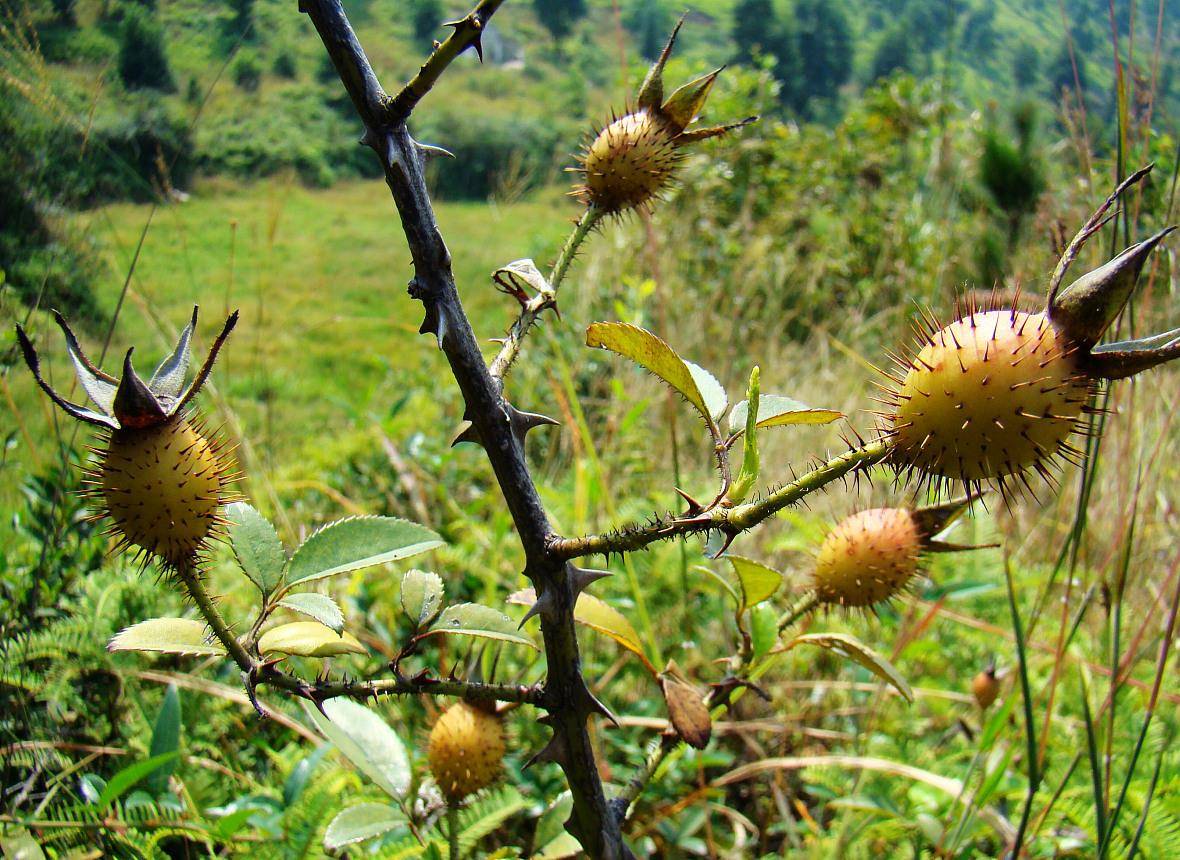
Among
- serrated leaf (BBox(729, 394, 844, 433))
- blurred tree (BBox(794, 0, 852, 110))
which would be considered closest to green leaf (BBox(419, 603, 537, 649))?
serrated leaf (BBox(729, 394, 844, 433))

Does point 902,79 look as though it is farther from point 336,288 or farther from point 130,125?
point 130,125

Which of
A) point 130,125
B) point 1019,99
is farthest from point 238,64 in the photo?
point 1019,99

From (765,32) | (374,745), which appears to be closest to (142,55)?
(374,745)

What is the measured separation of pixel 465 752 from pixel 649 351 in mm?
441

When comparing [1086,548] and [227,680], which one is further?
[227,680]

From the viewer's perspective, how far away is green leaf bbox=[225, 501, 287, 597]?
625 millimetres

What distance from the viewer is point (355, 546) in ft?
2.11

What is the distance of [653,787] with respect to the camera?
1.40 m

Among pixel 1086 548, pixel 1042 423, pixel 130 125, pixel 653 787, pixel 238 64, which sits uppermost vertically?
pixel 238 64

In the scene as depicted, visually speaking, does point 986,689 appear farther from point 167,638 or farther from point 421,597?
point 167,638

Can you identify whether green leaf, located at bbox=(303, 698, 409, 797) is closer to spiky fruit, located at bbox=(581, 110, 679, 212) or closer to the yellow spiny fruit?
the yellow spiny fruit

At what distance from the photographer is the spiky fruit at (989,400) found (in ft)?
1.42

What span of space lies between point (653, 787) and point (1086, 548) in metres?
0.76

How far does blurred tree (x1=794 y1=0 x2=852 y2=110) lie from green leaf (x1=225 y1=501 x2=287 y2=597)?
66.1 ft
